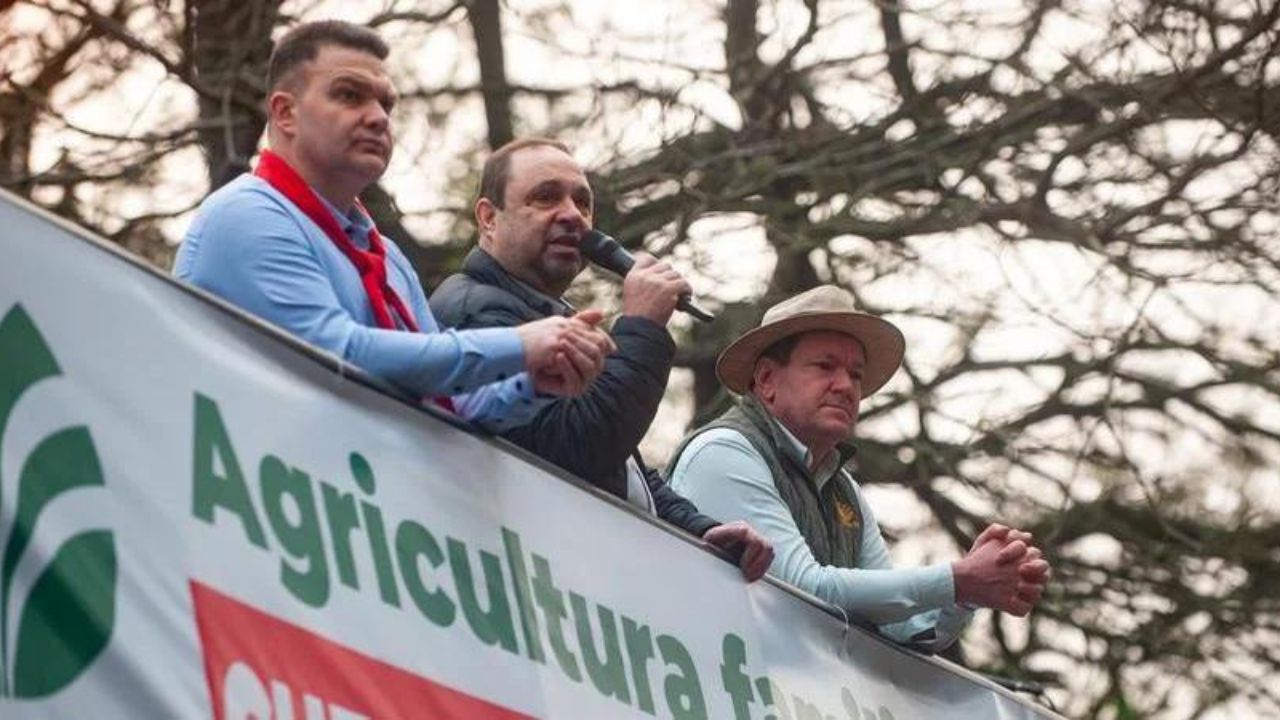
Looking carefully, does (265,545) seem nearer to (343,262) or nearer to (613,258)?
(343,262)

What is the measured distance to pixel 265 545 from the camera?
443 centimetres

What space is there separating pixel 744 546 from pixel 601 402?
21.8 inches

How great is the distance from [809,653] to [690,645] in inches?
23.8

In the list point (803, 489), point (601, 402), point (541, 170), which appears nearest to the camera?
point (601, 402)

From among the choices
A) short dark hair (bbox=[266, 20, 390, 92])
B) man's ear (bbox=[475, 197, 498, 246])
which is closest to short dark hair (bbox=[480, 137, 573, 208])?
man's ear (bbox=[475, 197, 498, 246])

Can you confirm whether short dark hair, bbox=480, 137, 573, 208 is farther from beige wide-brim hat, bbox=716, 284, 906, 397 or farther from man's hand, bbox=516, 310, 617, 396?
man's hand, bbox=516, 310, 617, 396

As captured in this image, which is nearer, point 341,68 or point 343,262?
point 343,262

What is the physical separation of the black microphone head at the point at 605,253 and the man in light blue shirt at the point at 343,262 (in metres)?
0.39

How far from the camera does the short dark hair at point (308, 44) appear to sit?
Answer: 5.35 meters

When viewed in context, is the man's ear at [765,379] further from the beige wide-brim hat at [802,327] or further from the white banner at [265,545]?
the white banner at [265,545]

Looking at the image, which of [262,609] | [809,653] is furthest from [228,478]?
[809,653]

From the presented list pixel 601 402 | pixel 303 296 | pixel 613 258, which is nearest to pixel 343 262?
pixel 303 296

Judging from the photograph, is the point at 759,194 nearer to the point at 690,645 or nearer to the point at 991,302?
the point at 991,302

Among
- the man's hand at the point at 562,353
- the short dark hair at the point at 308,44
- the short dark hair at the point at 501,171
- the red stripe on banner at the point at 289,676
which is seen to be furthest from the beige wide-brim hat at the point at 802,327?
the red stripe on banner at the point at 289,676
